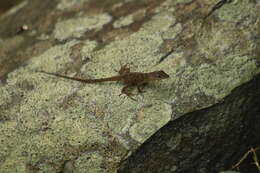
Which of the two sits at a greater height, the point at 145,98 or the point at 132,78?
the point at 132,78

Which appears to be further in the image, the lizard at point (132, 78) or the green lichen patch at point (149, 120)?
the lizard at point (132, 78)

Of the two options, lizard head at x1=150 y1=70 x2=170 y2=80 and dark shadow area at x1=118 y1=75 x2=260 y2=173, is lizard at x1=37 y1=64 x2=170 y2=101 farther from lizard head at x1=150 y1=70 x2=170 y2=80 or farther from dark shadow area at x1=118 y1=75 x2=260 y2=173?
dark shadow area at x1=118 y1=75 x2=260 y2=173

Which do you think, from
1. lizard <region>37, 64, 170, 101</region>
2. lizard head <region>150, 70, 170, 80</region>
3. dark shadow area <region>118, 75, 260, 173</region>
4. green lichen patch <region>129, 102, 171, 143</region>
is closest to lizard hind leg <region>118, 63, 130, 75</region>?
lizard <region>37, 64, 170, 101</region>

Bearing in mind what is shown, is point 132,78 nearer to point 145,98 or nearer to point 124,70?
point 124,70

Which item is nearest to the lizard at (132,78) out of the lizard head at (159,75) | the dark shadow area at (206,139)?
the lizard head at (159,75)

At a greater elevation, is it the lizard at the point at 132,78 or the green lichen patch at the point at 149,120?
the lizard at the point at 132,78

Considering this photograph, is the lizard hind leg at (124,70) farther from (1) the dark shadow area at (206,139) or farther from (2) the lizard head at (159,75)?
(1) the dark shadow area at (206,139)

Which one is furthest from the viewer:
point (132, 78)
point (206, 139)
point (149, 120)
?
point (132, 78)

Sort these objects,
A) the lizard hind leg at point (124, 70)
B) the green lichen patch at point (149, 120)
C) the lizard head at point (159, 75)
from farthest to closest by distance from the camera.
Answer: the lizard hind leg at point (124, 70) → the lizard head at point (159, 75) → the green lichen patch at point (149, 120)

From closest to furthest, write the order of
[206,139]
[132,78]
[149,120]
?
1. [149,120]
2. [206,139]
3. [132,78]

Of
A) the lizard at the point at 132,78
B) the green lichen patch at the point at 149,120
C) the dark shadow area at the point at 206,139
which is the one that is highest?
the lizard at the point at 132,78

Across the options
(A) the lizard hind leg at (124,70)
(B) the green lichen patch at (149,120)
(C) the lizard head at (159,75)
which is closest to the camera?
(B) the green lichen patch at (149,120)

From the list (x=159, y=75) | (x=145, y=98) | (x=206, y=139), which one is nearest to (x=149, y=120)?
(x=145, y=98)
